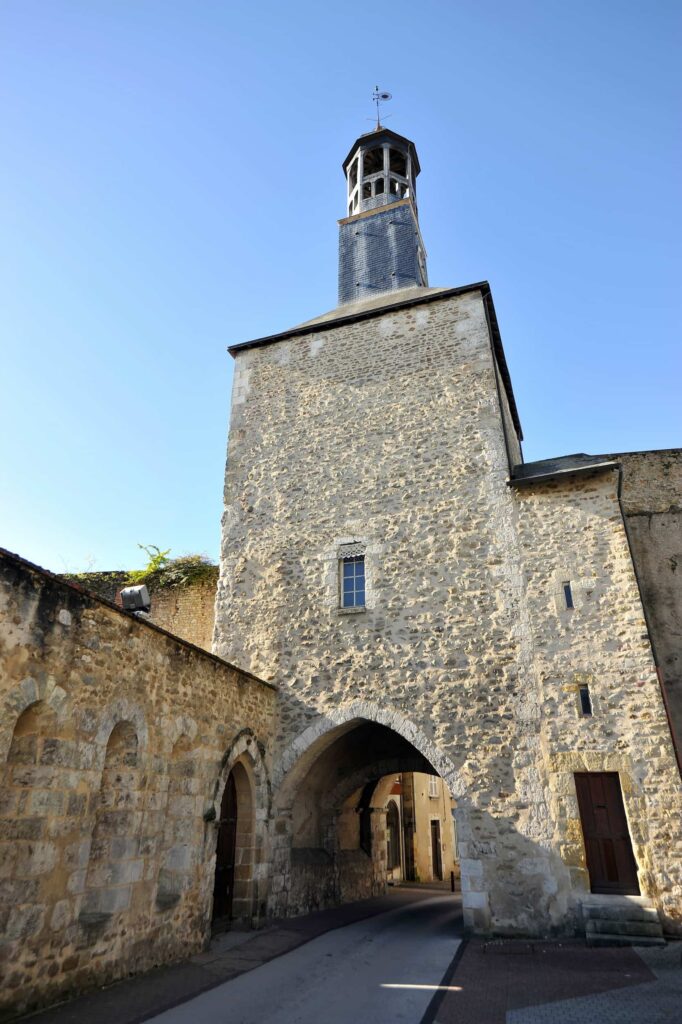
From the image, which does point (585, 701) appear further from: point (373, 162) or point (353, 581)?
point (373, 162)

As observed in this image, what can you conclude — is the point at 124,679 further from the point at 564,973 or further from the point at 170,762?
the point at 564,973

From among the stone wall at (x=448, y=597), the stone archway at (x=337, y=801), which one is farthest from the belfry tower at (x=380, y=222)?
the stone archway at (x=337, y=801)

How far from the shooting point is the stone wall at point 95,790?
169 inches

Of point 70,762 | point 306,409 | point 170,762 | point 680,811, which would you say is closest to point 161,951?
point 170,762

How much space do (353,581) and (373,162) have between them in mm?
11461

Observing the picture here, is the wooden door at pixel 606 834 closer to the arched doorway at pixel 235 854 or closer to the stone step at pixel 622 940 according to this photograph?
the stone step at pixel 622 940

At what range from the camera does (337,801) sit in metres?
9.93

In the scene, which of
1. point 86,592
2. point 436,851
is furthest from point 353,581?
point 436,851

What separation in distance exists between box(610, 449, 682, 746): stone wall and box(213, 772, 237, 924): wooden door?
19.1ft

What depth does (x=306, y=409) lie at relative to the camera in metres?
10.5

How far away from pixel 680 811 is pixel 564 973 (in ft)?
6.93

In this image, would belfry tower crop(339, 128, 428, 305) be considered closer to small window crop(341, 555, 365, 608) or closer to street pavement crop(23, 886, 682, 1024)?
small window crop(341, 555, 365, 608)

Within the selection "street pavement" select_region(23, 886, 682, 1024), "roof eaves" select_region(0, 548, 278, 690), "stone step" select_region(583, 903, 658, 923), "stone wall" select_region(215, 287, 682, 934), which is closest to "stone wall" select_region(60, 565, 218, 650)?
"stone wall" select_region(215, 287, 682, 934)

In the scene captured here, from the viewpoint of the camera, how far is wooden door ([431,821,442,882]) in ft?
57.2
